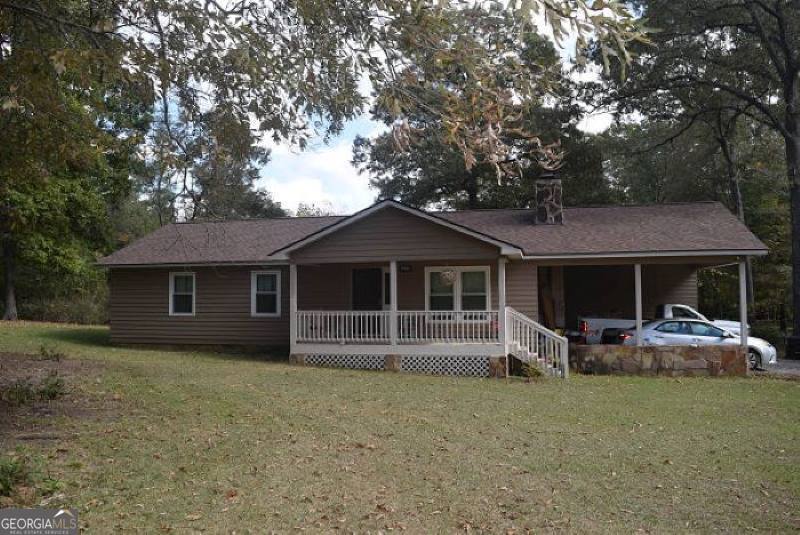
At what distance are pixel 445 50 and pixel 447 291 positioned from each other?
11.8m

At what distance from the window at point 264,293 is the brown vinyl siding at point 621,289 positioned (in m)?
9.29

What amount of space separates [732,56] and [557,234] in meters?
10.7

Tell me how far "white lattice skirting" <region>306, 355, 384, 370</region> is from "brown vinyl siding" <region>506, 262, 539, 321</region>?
4029 mm

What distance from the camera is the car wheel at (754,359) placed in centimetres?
1741

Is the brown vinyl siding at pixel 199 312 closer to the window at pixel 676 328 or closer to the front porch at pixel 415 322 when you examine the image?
the front porch at pixel 415 322

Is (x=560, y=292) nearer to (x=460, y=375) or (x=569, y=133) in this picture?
(x=460, y=375)

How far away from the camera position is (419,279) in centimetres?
1898

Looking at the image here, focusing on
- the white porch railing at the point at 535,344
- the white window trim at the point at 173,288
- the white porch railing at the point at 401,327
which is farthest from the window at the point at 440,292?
the white window trim at the point at 173,288

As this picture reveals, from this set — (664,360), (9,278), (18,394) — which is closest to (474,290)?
(664,360)

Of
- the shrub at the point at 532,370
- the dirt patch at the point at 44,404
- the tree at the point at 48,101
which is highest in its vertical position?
the tree at the point at 48,101

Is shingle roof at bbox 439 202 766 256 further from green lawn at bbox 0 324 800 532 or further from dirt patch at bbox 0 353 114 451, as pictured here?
dirt patch at bbox 0 353 114 451

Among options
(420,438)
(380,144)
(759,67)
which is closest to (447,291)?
(420,438)

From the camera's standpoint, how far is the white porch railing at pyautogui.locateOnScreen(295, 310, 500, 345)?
1666 centimetres

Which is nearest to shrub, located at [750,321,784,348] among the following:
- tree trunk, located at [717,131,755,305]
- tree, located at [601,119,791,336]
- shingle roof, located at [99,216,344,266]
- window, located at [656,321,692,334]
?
tree, located at [601,119,791,336]
